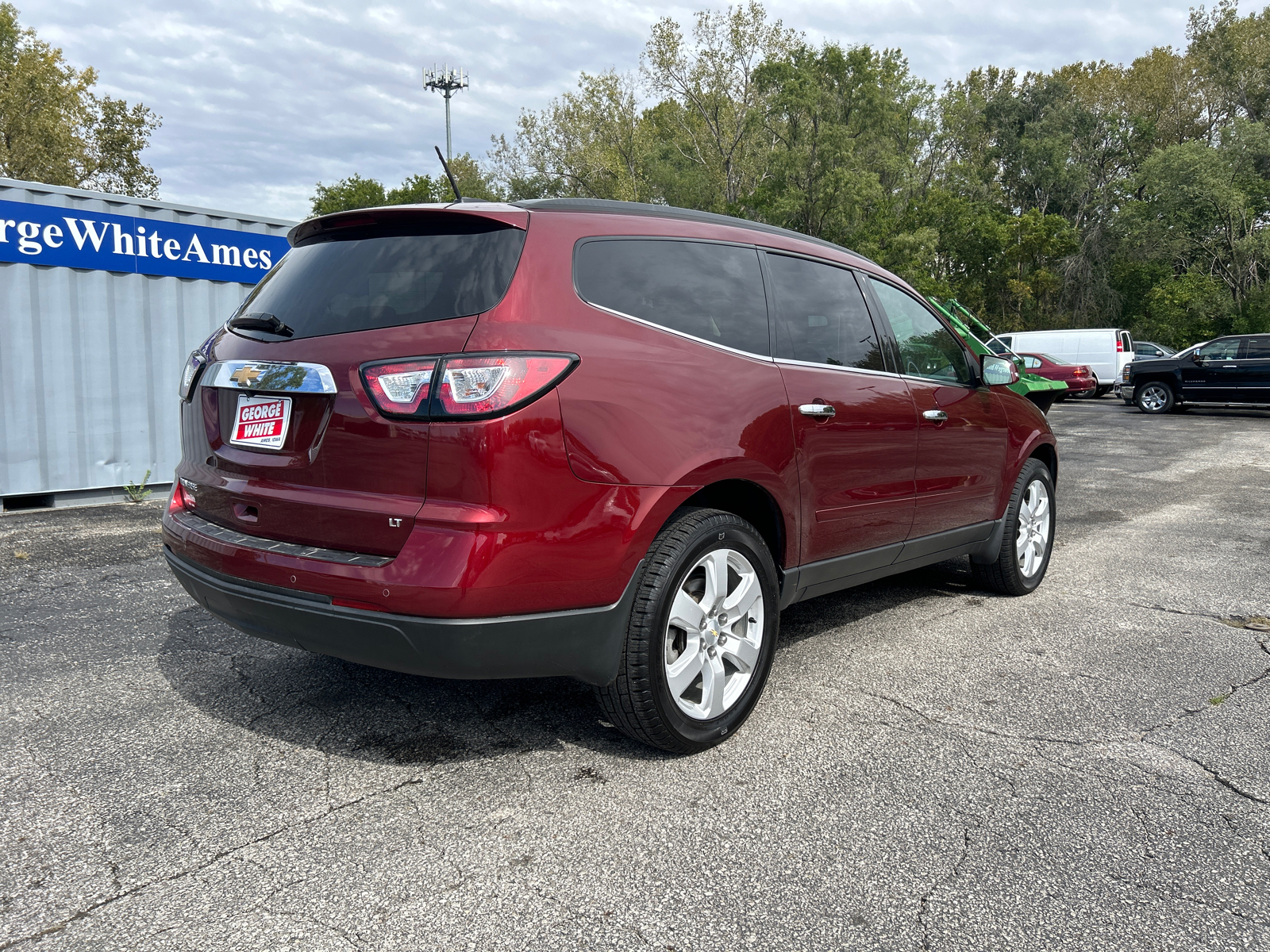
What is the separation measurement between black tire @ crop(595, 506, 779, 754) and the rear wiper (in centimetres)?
137

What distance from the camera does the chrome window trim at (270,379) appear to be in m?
2.73

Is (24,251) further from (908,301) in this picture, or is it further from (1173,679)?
(1173,679)

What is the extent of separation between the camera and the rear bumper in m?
2.59

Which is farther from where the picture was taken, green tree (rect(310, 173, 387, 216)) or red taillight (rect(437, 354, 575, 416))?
green tree (rect(310, 173, 387, 216))

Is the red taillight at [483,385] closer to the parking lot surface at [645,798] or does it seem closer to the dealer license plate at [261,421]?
the dealer license plate at [261,421]

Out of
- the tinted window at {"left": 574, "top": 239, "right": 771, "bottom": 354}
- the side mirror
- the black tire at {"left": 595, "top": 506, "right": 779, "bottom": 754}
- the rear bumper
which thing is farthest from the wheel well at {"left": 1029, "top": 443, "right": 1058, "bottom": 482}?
the rear bumper

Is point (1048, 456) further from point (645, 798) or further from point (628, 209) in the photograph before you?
point (645, 798)

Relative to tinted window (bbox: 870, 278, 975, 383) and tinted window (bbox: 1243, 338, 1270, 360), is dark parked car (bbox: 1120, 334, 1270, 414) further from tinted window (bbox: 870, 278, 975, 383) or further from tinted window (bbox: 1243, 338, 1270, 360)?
tinted window (bbox: 870, 278, 975, 383)

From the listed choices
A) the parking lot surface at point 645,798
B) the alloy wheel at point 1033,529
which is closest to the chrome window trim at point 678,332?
the parking lot surface at point 645,798

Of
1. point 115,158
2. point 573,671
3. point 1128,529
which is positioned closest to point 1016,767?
point 573,671

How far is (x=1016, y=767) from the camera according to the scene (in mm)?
3064

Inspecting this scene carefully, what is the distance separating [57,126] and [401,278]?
1587 inches

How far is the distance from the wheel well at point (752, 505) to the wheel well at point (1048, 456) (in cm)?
258

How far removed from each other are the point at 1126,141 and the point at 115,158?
46.5 meters
